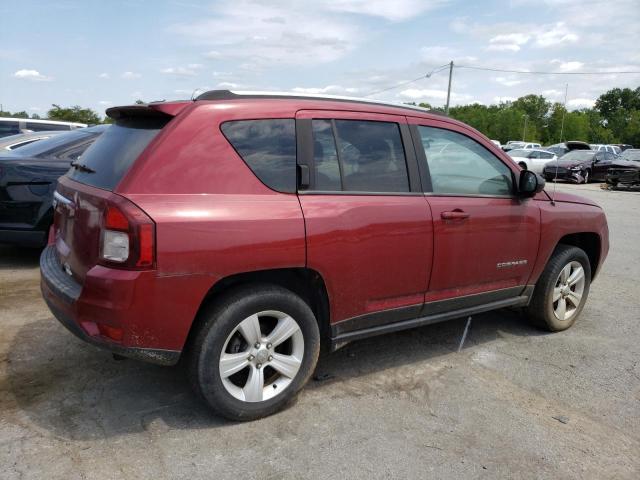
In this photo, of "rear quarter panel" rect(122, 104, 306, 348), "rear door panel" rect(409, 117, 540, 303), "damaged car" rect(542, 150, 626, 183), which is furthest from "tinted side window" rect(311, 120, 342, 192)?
"damaged car" rect(542, 150, 626, 183)

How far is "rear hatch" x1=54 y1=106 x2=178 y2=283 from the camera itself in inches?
108

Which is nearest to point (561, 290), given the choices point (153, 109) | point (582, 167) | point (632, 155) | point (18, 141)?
point (153, 109)

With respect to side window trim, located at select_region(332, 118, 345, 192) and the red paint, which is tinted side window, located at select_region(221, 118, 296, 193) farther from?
side window trim, located at select_region(332, 118, 345, 192)

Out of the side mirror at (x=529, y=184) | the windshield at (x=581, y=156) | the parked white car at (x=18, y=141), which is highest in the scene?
the windshield at (x=581, y=156)

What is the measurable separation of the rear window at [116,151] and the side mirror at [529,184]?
8.59 feet

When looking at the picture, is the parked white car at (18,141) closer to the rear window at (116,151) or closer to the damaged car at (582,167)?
the rear window at (116,151)

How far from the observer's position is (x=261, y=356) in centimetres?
302

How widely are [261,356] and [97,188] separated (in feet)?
4.22

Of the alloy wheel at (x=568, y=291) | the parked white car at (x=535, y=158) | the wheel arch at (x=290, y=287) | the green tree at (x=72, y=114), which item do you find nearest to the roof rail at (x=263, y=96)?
the wheel arch at (x=290, y=287)

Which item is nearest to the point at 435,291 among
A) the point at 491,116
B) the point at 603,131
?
the point at 603,131

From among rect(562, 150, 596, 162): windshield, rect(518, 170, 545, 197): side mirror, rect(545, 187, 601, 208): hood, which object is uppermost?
rect(562, 150, 596, 162): windshield

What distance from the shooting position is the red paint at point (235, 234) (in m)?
2.66

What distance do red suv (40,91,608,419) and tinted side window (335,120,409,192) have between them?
0.03 feet

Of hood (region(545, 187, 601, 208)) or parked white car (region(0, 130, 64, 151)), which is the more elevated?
parked white car (region(0, 130, 64, 151))
